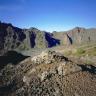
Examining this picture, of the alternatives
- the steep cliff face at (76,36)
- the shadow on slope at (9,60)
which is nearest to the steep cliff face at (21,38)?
the steep cliff face at (76,36)

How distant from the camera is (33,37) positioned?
151750 millimetres

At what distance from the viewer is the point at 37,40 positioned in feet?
498

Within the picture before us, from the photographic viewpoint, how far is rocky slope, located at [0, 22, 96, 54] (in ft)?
428

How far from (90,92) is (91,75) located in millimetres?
3562

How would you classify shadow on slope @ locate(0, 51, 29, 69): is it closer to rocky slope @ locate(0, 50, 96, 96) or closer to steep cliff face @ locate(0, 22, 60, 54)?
rocky slope @ locate(0, 50, 96, 96)

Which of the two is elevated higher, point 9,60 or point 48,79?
point 9,60

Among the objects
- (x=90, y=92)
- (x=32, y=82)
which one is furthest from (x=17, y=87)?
(x=90, y=92)

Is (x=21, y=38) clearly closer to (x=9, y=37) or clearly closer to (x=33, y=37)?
(x=9, y=37)

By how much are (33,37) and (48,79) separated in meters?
128

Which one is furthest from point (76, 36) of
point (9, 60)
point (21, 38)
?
point (9, 60)

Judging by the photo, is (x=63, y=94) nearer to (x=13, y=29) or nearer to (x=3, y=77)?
(x=3, y=77)

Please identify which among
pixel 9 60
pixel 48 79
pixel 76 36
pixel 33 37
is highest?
pixel 9 60

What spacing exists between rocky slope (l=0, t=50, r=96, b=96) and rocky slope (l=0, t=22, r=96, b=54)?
79.3 meters

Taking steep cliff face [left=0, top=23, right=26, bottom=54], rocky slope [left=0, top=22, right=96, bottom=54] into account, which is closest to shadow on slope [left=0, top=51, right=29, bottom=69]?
rocky slope [left=0, top=22, right=96, bottom=54]
